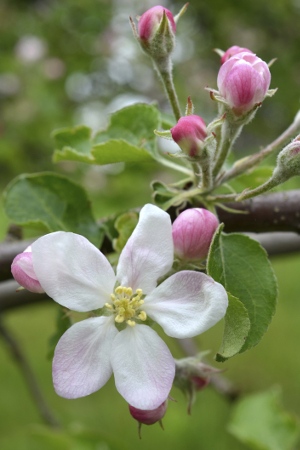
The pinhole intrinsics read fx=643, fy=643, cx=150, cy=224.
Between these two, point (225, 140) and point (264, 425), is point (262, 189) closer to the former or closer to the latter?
point (225, 140)

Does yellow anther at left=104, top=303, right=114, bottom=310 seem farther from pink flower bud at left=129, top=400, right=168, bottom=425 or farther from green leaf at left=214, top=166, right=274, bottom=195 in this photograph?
green leaf at left=214, top=166, right=274, bottom=195

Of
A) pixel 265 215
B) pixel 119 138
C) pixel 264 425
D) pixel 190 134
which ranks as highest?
pixel 190 134

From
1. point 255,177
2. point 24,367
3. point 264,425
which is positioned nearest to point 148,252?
point 255,177

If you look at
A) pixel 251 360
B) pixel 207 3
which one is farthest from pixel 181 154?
pixel 251 360

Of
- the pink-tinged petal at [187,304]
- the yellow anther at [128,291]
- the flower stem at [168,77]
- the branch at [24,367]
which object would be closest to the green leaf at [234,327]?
the pink-tinged petal at [187,304]

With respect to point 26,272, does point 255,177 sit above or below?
below
